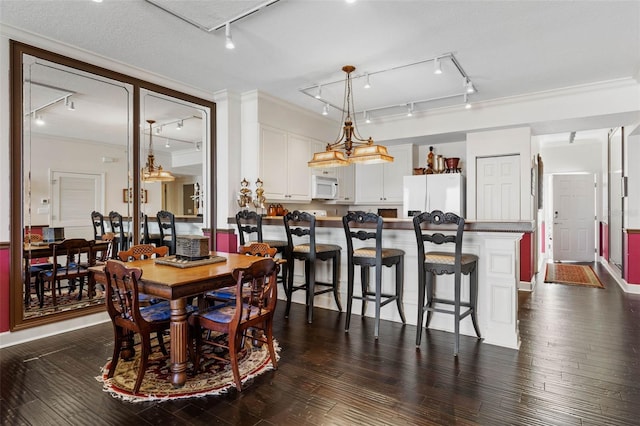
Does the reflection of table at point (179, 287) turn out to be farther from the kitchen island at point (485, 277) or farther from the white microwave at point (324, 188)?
the white microwave at point (324, 188)

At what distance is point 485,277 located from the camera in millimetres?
3281

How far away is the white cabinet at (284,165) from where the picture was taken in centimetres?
504

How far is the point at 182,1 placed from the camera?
2760 millimetres

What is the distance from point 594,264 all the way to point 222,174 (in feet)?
26.9

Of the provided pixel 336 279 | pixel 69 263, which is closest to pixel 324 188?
pixel 336 279

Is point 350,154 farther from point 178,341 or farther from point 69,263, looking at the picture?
point 69,263

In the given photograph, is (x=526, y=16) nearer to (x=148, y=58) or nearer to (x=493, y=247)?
(x=493, y=247)

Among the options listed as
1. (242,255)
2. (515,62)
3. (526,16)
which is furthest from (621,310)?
(242,255)

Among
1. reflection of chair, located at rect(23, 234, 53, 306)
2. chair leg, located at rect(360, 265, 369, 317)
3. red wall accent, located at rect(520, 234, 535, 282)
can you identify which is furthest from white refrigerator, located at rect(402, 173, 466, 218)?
reflection of chair, located at rect(23, 234, 53, 306)

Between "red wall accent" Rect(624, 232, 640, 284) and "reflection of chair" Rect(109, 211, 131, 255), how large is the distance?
6.75m

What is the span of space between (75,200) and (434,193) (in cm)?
476

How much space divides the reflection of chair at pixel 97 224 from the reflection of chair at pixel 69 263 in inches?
3.4

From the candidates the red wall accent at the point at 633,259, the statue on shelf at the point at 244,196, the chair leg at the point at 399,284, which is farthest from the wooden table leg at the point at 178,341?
the red wall accent at the point at 633,259

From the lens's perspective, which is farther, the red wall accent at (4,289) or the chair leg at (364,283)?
the chair leg at (364,283)
